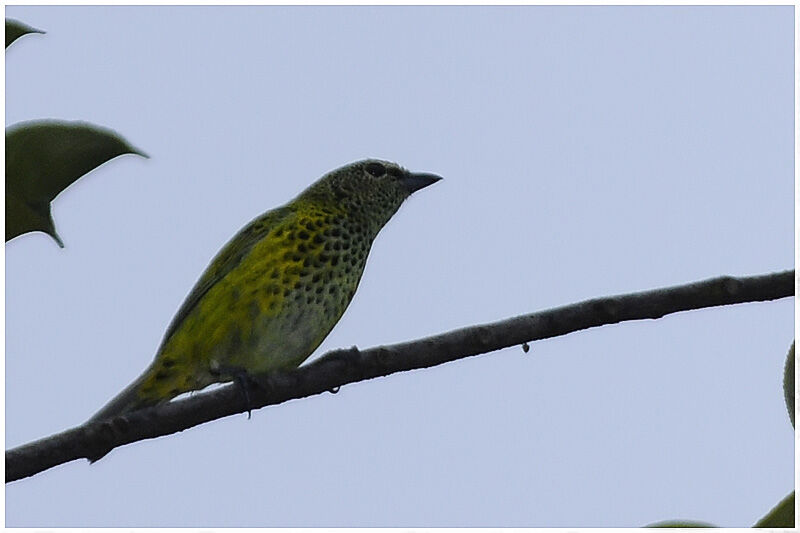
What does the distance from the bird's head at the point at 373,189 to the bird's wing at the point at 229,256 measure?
9.9 inches

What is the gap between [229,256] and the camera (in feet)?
16.5

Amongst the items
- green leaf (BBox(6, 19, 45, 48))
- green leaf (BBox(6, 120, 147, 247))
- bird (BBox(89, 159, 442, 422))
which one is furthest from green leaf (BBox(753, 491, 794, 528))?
bird (BBox(89, 159, 442, 422))

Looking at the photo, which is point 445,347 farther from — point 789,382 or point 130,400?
point 130,400

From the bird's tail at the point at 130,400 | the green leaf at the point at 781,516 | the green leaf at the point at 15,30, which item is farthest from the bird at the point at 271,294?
the green leaf at the point at 781,516

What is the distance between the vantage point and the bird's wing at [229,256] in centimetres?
476

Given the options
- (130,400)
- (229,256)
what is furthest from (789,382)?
(229,256)

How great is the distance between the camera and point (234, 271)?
15.6 feet

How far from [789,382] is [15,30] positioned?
152 centimetres

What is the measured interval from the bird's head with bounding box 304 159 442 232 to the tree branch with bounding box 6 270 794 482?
2.43 metres

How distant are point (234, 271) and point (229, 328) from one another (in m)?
0.37

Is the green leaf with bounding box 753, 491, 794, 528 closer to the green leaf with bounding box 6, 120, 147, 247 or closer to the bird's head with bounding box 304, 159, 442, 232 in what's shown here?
the green leaf with bounding box 6, 120, 147, 247

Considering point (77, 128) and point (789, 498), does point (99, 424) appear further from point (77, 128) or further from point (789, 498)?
point (789, 498)

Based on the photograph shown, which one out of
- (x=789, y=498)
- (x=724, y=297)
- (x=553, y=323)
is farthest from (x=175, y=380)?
(x=789, y=498)

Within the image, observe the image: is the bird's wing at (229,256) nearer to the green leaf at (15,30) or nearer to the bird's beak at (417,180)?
the bird's beak at (417,180)
